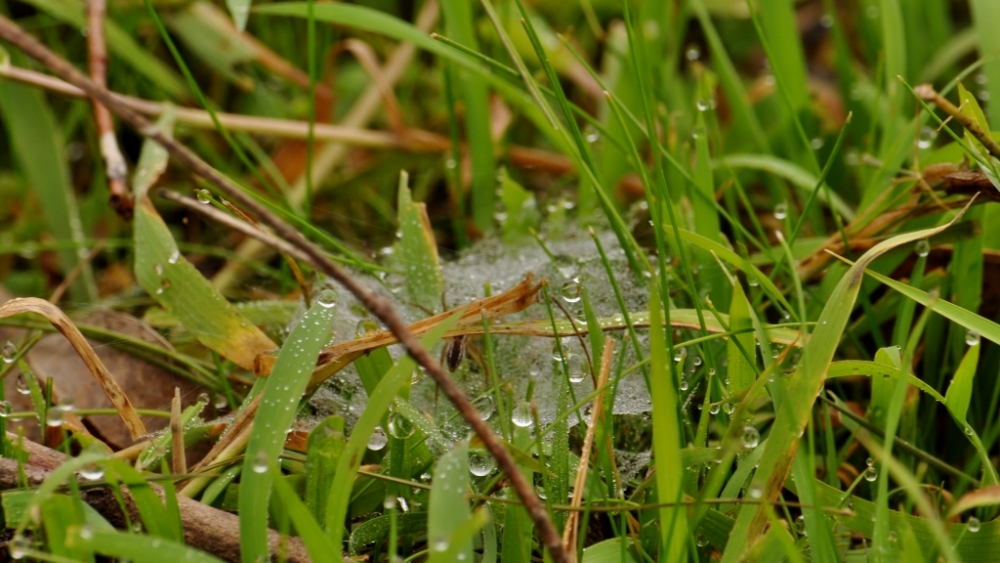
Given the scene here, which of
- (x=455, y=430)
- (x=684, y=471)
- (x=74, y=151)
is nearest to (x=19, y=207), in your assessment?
(x=74, y=151)

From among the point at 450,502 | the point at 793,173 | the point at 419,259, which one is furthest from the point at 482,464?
the point at 793,173

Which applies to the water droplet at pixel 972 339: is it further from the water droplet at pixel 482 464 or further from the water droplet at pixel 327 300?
the water droplet at pixel 327 300

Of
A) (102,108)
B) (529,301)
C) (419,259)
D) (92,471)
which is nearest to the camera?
(92,471)

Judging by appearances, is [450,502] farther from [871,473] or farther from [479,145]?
A: [479,145]

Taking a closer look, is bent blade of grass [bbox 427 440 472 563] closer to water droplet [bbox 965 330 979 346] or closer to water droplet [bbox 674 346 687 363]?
water droplet [bbox 674 346 687 363]

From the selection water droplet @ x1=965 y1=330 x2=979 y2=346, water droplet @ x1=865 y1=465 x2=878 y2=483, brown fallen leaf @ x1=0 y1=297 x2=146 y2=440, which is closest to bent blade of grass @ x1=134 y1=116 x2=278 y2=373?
brown fallen leaf @ x1=0 y1=297 x2=146 y2=440

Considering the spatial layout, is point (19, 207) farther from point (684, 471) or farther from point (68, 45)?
point (684, 471)
